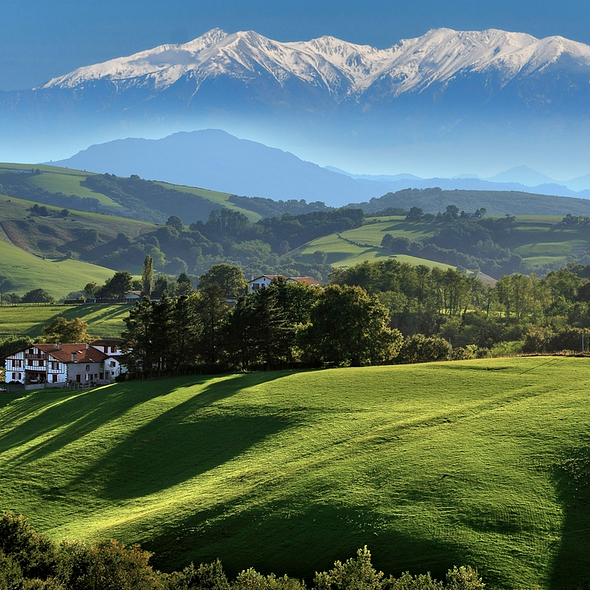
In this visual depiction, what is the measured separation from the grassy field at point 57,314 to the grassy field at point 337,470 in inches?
2748

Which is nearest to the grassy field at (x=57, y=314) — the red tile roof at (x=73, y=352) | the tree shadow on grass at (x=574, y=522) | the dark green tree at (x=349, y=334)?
the red tile roof at (x=73, y=352)

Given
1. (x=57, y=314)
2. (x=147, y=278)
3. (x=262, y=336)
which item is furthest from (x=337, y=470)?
(x=147, y=278)

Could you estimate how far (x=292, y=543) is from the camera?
134ft

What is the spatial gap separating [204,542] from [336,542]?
8.30 metres

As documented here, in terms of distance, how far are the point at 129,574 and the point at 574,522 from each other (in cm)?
2476

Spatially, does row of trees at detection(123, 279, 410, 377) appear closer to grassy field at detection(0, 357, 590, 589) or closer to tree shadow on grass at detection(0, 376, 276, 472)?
tree shadow on grass at detection(0, 376, 276, 472)

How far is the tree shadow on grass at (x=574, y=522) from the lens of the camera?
35434 millimetres

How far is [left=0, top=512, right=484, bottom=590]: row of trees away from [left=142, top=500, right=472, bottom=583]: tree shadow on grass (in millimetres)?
1163

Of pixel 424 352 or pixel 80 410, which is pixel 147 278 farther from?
pixel 80 410

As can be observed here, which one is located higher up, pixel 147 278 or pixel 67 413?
pixel 147 278

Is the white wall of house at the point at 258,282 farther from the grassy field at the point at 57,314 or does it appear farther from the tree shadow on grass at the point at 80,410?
the tree shadow on grass at the point at 80,410

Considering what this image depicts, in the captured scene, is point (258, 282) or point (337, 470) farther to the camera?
point (258, 282)

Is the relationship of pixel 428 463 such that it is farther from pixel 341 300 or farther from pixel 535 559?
pixel 341 300

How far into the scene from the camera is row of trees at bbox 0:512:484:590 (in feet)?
→ 114
